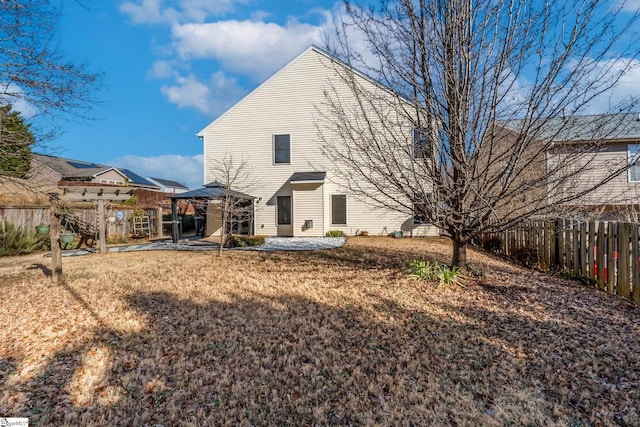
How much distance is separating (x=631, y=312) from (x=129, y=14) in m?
12.7

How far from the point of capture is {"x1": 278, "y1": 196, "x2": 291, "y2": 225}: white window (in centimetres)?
1617

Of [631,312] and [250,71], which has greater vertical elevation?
[250,71]

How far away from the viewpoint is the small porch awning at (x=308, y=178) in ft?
48.9

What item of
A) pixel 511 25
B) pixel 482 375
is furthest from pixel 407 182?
pixel 482 375

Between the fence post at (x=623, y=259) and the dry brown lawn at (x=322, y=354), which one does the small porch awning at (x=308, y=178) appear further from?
the fence post at (x=623, y=259)

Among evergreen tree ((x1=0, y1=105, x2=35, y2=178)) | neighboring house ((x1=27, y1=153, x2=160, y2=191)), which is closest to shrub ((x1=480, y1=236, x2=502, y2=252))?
evergreen tree ((x1=0, y1=105, x2=35, y2=178))

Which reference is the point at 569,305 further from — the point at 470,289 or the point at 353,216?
the point at 353,216

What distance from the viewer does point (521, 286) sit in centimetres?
601

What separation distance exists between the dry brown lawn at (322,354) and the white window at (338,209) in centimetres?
965

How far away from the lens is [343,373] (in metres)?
3.22

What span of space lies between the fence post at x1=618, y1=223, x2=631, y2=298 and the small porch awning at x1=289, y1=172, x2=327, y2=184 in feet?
35.8

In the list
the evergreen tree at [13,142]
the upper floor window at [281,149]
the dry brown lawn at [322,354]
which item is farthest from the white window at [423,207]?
the upper floor window at [281,149]

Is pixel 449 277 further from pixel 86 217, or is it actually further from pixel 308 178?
pixel 86 217

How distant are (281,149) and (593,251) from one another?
1307cm
